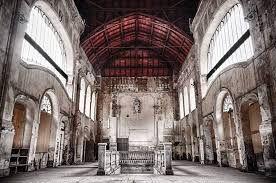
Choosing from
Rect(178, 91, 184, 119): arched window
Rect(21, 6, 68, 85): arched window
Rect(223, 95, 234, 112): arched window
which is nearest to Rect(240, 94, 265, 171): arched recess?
Rect(223, 95, 234, 112): arched window

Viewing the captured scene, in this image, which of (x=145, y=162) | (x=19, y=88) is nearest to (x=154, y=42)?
(x=145, y=162)

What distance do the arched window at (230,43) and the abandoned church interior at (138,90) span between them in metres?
0.06

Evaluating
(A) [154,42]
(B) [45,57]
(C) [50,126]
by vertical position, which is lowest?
(C) [50,126]

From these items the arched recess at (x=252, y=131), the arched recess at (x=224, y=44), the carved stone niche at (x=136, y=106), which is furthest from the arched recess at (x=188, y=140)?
the arched recess at (x=252, y=131)

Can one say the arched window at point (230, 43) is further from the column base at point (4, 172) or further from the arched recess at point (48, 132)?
the column base at point (4, 172)

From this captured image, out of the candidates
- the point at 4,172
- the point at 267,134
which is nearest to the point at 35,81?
the point at 4,172

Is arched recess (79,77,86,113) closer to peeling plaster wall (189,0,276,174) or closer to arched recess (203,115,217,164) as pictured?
arched recess (203,115,217,164)

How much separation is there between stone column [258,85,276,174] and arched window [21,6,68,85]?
9.45m

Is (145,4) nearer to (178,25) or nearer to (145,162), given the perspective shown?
(178,25)

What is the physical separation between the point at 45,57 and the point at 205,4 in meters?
9.65

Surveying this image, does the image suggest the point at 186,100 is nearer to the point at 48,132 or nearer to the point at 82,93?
the point at 82,93

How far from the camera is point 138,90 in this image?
23.5 meters

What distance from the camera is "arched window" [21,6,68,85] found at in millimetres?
9392

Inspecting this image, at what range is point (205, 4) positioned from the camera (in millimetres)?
12555
